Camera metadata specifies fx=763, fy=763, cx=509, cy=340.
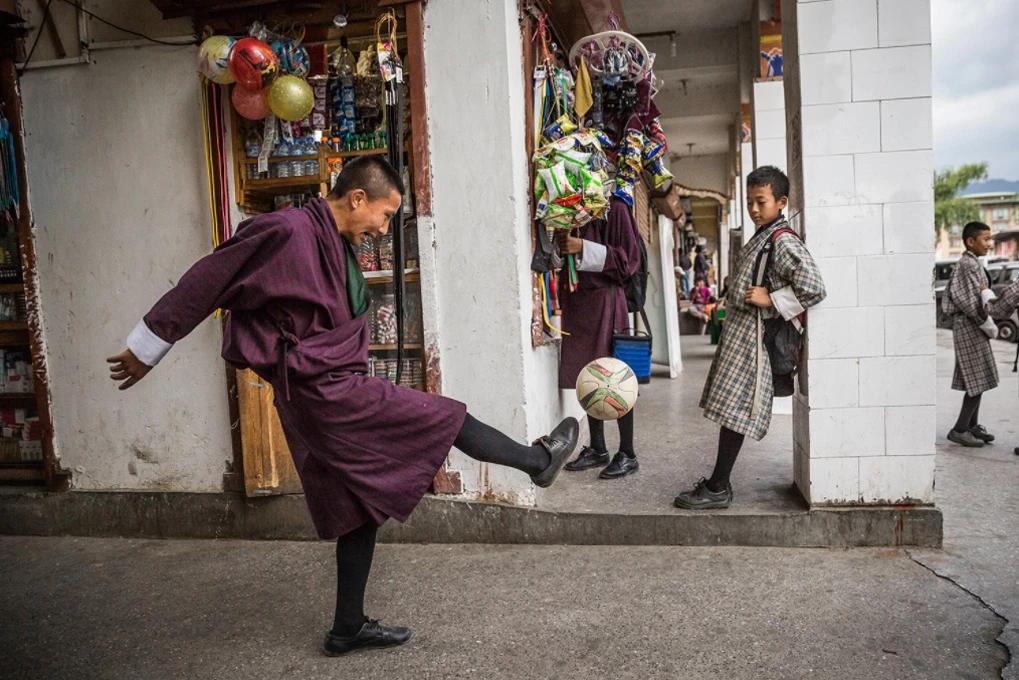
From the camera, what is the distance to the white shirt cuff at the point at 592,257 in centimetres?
479

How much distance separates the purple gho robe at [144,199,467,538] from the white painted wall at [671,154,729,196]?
16.1m

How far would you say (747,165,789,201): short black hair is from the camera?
12.5 ft

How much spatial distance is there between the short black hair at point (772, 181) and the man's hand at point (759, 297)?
18.9 inches

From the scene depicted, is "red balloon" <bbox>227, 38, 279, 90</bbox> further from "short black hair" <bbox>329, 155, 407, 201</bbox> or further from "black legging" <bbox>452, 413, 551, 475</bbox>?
"black legging" <bbox>452, 413, 551, 475</bbox>

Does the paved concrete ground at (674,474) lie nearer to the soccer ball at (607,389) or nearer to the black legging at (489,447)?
the soccer ball at (607,389)

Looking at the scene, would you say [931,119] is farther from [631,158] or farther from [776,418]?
[776,418]

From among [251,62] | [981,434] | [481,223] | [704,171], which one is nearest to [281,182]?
[251,62]

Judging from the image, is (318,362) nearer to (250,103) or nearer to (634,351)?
(250,103)

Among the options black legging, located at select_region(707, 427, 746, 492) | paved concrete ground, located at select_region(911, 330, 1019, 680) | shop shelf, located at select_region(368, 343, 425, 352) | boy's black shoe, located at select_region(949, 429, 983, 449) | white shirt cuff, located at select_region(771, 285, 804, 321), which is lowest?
paved concrete ground, located at select_region(911, 330, 1019, 680)

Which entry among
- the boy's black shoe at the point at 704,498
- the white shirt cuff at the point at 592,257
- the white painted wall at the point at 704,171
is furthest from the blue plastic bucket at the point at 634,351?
the white painted wall at the point at 704,171

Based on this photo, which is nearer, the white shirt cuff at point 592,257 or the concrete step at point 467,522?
the concrete step at point 467,522

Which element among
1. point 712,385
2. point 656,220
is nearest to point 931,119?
point 712,385

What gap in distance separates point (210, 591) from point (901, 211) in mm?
3828

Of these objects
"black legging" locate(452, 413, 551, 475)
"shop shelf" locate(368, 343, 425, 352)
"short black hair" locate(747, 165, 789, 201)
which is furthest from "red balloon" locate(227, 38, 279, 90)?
"short black hair" locate(747, 165, 789, 201)
